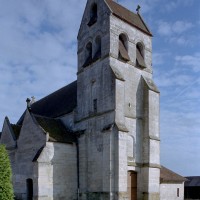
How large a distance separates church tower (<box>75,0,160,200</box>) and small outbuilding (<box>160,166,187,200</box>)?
3484 millimetres

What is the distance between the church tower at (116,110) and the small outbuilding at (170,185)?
11.4 feet

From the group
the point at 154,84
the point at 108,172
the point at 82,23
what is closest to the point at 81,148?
the point at 108,172

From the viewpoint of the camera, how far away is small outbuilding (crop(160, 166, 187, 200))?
30156 mm

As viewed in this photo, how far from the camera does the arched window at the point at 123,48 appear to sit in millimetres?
27281

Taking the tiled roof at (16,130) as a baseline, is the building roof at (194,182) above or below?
below

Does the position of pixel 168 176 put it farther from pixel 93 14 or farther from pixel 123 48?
pixel 93 14

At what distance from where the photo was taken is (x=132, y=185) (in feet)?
86.1

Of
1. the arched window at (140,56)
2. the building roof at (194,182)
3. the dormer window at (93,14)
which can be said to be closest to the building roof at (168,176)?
the arched window at (140,56)

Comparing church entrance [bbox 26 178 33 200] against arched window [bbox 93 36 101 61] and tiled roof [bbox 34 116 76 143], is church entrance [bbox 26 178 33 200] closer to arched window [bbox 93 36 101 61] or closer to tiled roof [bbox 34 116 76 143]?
tiled roof [bbox 34 116 76 143]

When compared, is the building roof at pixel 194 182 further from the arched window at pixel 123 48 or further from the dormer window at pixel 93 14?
the dormer window at pixel 93 14

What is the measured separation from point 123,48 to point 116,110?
6074mm

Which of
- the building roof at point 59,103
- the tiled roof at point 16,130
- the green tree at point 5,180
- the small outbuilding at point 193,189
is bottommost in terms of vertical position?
the small outbuilding at point 193,189

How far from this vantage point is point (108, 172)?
24.1m

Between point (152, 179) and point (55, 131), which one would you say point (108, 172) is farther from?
point (55, 131)
